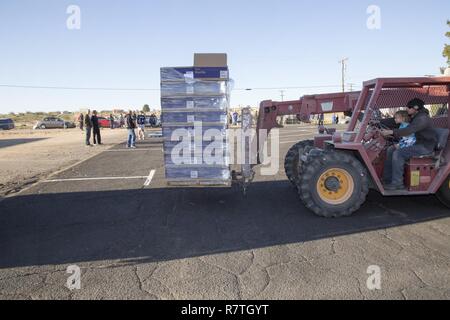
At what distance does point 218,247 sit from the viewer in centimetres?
495

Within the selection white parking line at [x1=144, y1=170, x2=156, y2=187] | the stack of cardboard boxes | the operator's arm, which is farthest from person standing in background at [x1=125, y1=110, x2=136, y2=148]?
the operator's arm

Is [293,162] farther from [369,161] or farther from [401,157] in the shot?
[401,157]

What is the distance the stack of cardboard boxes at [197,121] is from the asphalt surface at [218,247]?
0.71m

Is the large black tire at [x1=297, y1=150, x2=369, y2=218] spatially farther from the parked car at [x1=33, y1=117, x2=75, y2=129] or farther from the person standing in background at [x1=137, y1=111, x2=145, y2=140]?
the parked car at [x1=33, y1=117, x2=75, y2=129]

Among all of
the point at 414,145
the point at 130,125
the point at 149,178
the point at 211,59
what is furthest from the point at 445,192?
the point at 130,125

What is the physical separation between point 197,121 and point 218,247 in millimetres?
2468

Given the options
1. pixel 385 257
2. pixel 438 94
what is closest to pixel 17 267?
pixel 385 257

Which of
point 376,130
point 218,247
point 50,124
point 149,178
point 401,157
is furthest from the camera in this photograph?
point 50,124

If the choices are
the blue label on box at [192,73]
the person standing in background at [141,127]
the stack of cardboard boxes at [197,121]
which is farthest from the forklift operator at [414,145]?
the person standing in background at [141,127]

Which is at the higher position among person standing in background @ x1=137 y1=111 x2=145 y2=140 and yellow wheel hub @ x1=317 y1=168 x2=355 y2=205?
person standing in background @ x1=137 y1=111 x2=145 y2=140

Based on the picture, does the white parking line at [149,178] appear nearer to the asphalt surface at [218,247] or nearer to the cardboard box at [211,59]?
the asphalt surface at [218,247]

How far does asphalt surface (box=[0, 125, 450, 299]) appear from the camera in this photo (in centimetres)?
387

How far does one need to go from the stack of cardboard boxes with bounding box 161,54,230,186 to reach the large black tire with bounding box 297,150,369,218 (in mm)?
1487
